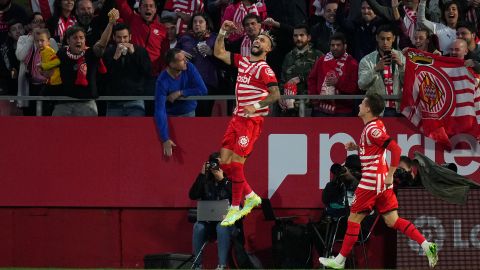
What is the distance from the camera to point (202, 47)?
66.2 feet

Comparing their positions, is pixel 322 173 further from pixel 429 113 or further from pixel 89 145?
pixel 89 145

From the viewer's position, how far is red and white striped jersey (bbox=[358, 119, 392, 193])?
1688 cm

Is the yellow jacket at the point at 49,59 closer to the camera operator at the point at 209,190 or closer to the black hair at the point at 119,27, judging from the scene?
the black hair at the point at 119,27

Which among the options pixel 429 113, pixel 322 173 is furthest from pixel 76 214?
pixel 429 113

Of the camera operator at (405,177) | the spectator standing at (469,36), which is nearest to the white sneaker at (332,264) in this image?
the camera operator at (405,177)

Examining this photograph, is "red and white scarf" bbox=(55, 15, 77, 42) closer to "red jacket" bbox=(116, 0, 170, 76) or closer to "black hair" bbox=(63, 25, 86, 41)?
"red jacket" bbox=(116, 0, 170, 76)

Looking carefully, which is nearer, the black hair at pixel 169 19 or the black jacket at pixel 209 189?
the black jacket at pixel 209 189

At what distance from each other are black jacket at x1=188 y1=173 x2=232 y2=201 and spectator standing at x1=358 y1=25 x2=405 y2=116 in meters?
2.32

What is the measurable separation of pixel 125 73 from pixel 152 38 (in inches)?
30.8

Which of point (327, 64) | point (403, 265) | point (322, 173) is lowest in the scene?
point (403, 265)

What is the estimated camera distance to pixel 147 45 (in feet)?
67.4

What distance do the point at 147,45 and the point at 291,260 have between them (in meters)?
3.74

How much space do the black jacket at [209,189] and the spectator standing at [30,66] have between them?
103 inches

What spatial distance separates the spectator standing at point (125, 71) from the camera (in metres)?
19.8
